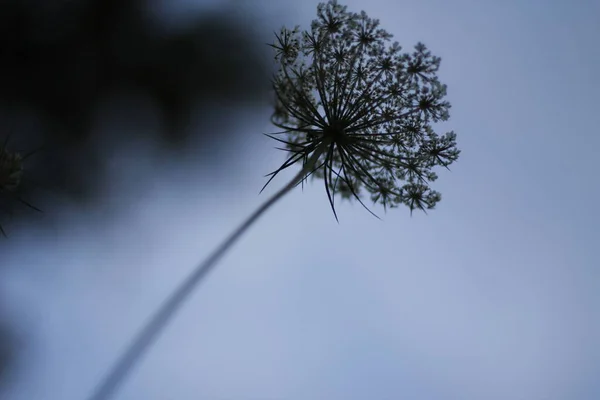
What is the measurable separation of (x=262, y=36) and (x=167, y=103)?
2330 mm

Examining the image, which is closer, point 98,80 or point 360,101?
point 360,101

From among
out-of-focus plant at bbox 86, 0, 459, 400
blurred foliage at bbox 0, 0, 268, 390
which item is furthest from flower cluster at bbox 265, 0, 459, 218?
blurred foliage at bbox 0, 0, 268, 390

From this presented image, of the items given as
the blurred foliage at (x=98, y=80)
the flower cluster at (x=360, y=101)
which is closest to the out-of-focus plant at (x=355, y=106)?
the flower cluster at (x=360, y=101)

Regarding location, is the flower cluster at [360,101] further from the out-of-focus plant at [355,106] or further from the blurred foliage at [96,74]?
the blurred foliage at [96,74]

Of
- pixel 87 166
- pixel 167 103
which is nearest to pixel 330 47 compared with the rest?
pixel 167 103

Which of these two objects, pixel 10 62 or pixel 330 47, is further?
pixel 10 62

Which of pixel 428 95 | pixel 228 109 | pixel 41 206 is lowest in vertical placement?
pixel 41 206

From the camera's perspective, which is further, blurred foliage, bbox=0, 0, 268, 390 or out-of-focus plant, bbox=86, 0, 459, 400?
blurred foliage, bbox=0, 0, 268, 390

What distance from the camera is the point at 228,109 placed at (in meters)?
8.54

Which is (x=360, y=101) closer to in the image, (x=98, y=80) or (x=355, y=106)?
(x=355, y=106)

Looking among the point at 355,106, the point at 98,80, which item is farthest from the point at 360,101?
the point at 98,80

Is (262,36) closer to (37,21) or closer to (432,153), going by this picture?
(37,21)

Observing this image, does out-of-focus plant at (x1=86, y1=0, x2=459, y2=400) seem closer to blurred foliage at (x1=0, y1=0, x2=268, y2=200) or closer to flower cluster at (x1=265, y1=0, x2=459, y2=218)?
flower cluster at (x1=265, y1=0, x2=459, y2=218)

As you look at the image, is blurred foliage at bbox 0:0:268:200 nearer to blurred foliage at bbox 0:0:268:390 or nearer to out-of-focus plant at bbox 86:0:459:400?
blurred foliage at bbox 0:0:268:390
